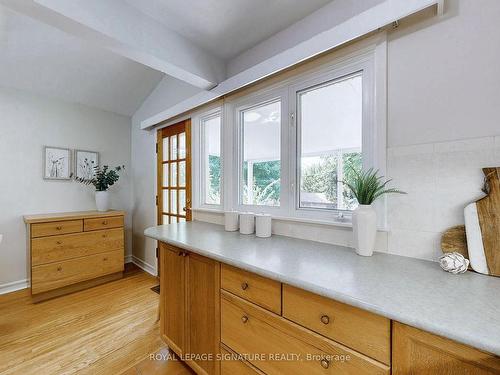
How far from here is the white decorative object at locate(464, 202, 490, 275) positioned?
Result: 3.01 feet

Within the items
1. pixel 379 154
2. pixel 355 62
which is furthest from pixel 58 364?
pixel 355 62

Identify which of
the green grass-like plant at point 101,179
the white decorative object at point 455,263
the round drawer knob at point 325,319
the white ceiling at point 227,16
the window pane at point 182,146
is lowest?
the round drawer knob at point 325,319

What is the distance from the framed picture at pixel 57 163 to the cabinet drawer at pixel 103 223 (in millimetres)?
755

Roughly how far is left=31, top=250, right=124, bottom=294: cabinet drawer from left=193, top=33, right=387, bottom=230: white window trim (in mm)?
1435

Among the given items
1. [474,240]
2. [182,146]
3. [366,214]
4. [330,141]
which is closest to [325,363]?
[366,214]

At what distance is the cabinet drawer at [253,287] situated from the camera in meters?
0.99

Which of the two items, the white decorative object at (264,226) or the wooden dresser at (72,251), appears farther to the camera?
the wooden dresser at (72,251)

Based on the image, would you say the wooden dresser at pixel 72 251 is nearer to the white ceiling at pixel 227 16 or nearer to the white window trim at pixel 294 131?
the white window trim at pixel 294 131

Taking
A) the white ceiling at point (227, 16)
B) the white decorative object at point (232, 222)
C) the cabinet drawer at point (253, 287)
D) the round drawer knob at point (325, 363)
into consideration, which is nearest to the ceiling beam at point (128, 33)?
the white ceiling at point (227, 16)

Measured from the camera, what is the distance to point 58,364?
1.56 meters

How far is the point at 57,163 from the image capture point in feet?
9.36

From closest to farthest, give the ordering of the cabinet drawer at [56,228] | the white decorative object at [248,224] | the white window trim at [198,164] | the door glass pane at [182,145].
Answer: the white decorative object at [248,224]
the cabinet drawer at [56,228]
the white window trim at [198,164]
the door glass pane at [182,145]

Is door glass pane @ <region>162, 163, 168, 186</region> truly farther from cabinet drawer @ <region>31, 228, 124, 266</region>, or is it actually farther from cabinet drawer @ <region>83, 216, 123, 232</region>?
cabinet drawer @ <region>31, 228, 124, 266</region>

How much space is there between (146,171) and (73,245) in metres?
1.25
